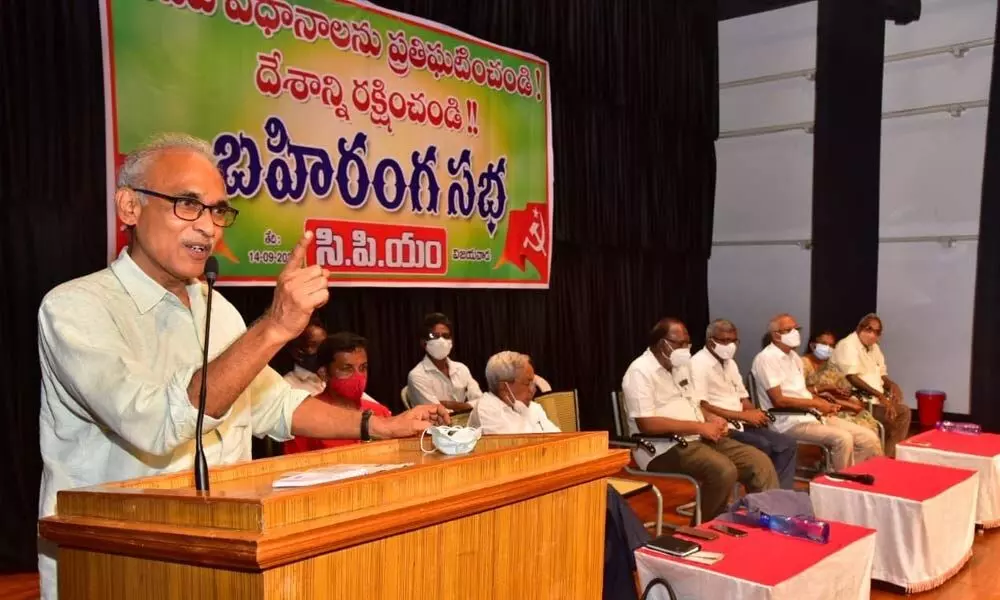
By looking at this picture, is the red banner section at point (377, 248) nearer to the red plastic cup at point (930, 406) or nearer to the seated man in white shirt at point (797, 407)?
the seated man in white shirt at point (797, 407)

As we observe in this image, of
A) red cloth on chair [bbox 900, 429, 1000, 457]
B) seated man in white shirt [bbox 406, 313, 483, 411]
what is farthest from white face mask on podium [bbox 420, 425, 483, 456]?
red cloth on chair [bbox 900, 429, 1000, 457]

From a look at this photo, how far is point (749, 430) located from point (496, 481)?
13.9ft

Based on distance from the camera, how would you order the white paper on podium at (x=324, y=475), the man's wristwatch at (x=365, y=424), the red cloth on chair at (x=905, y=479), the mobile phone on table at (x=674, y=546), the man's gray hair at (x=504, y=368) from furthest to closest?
the man's gray hair at (x=504, y=368) < the red cloth on chair at (x=905, y=479) < the mobile phone on table at (x=674, y=546) < the man's wristwatch at (x=365, y=424) < the white paper on podium at (x=324, y=475)

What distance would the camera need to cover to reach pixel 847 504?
3408mm

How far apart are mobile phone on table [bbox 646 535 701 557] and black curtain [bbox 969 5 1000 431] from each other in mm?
6110

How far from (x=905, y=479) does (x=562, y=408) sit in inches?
62.1

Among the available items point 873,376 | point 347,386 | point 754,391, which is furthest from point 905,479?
point 873,376

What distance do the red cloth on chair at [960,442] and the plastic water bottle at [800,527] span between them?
2.03m

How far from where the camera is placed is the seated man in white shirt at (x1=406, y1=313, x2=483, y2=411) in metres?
4.80

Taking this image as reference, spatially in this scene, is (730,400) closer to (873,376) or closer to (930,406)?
(873,376)

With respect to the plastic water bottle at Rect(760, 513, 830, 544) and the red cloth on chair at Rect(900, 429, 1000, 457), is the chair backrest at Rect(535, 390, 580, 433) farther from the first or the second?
the red cloth on chair at Rect(900, 429, 1000, 457)

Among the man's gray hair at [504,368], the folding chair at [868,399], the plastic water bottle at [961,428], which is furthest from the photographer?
the folding chair at [868,399]

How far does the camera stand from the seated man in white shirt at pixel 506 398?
139 inches

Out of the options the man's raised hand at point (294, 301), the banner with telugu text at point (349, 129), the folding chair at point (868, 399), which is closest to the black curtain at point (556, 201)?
the banner with telugu text at point (349, 129)
